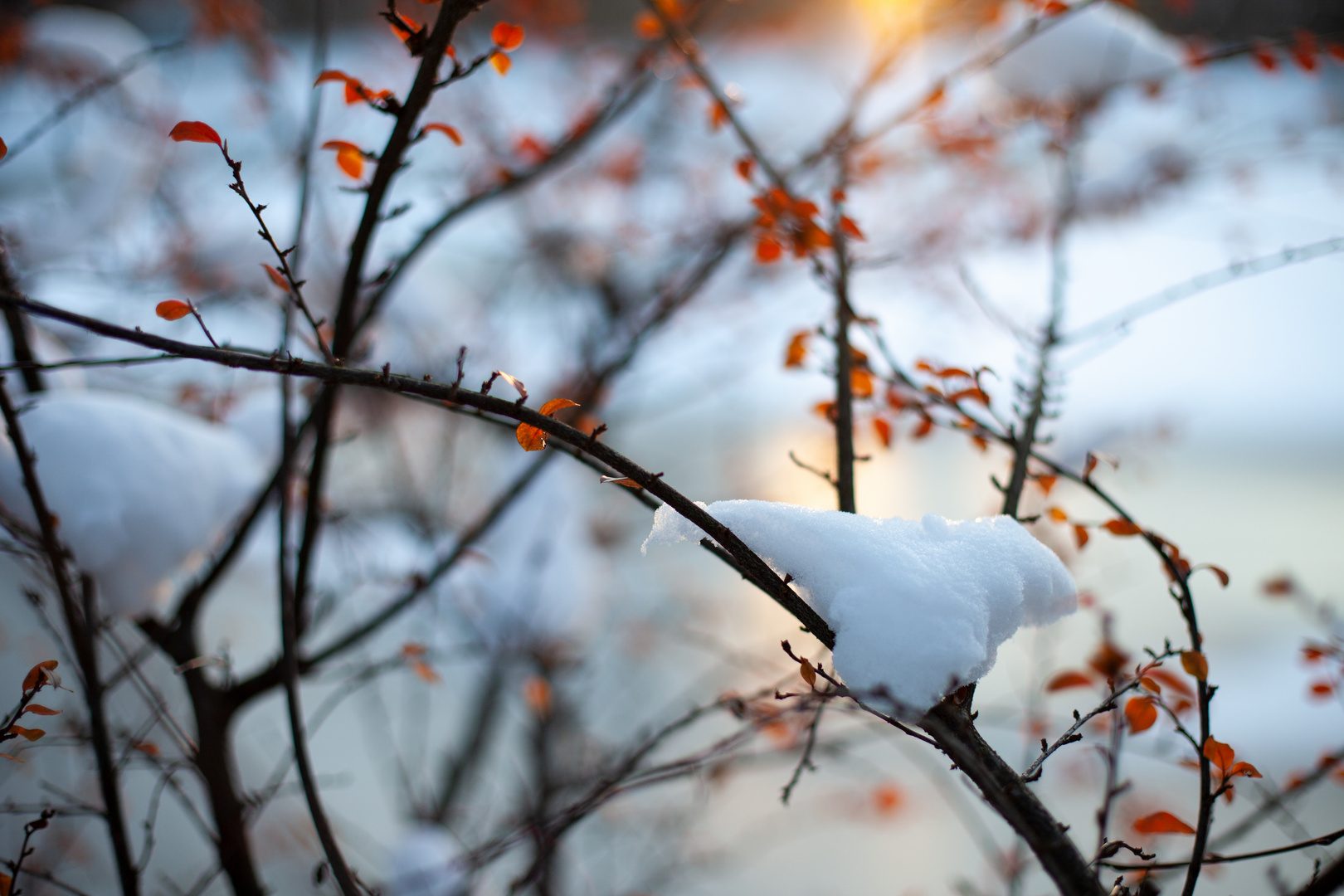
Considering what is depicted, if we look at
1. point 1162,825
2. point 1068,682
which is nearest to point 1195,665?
point 1162,825

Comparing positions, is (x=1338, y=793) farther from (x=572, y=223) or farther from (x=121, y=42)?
(x=121, y=42)

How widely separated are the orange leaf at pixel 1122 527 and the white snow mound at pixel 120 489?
5.83 feet

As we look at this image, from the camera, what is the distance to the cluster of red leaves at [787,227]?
107cm

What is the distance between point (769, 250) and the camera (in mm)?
1174

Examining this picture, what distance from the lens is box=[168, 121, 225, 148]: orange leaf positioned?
29.7 inches

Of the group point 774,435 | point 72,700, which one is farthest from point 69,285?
point 774,435

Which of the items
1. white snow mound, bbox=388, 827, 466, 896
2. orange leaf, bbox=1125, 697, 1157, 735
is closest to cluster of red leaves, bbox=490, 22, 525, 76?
orange leaf, bbox=1125, 697, 1157, 735

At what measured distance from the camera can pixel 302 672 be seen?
58.1 inches

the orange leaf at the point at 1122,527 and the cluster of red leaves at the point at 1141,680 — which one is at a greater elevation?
the orange leaf at the point at 1122,527

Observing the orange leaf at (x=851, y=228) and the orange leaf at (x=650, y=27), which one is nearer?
the orange leaf at (x=851, y=228)

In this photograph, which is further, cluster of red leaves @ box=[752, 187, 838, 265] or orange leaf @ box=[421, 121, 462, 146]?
cluster of red leaves @ box=[752, 187, 838, 265]

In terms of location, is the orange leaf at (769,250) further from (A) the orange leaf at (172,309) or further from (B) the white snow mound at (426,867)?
(B) the white snow mound at (426,867)

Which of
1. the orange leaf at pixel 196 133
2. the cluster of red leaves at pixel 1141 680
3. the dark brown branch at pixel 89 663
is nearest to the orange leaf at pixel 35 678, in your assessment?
the dark brown branch at pixel 89 663

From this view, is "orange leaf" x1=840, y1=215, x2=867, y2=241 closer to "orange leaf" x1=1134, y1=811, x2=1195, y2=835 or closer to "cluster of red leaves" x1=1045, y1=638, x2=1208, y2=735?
"cluster of red leaves" x1=1045, y1=638, x2=1208, y2=735
